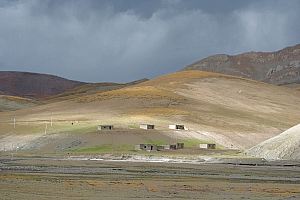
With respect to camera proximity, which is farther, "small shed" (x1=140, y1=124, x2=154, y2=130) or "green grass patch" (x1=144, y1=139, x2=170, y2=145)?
"small shed" (x1=140, y1=124, x2=154, y2=130)

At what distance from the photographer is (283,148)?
75.7m

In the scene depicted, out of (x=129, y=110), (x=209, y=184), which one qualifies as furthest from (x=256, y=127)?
(x=209, y=184)

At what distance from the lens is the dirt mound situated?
73.4 m

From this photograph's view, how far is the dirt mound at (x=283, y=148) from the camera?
241 feet

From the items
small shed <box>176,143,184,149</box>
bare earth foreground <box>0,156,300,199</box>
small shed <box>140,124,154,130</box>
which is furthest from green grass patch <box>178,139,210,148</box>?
bare earth foreground <box>0,156,300,199</box>

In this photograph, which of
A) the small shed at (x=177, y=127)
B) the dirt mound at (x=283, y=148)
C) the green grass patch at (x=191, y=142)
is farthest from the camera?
the small shed at (x=177, y=127)

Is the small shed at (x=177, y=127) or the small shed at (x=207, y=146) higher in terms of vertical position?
the small shed at (x=177, y=127)

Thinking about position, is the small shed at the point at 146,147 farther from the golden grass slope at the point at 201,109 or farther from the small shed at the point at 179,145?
the golden grass slope at the point at 201,109

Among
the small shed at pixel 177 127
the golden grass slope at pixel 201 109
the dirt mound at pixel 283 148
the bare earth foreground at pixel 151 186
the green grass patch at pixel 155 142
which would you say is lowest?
the bare earth foreground at pixel 151 186

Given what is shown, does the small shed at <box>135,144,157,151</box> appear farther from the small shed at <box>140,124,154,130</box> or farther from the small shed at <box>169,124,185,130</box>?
the small shed at <box>169,124,185,130</box>

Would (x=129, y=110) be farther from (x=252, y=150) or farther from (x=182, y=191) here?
(x=182, y=191)

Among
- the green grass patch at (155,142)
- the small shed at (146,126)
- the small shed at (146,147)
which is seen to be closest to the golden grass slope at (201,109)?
the small shed at (146,126)

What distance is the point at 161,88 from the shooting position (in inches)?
6703

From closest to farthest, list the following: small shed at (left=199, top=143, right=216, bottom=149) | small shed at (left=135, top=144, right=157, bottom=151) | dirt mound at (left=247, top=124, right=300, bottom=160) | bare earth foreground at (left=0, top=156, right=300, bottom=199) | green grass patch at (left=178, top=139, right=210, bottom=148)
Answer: bare earth foreground at (left=0, top=156, right=300, bottom=199) → dirt mound at (left=247, top=124, right=300, bottom=160) → small shed at (left=135, top=144, right=157, bottom=151) → small shed at (left=199, top=143, right=216, bottom=149) → green grass patch at (left=178, top=139, right=210, bottom=148)
